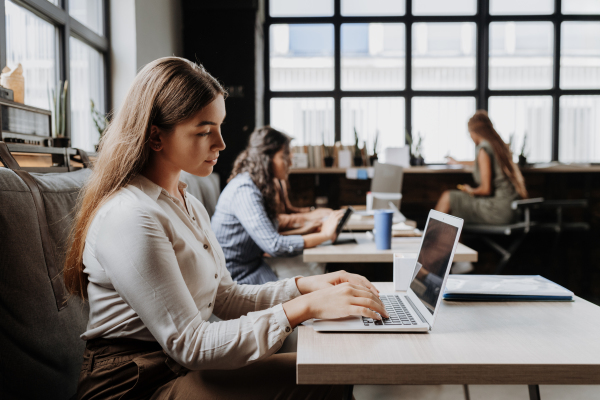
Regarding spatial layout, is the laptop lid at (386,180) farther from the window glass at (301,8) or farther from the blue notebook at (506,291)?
the window glass at (301,8)

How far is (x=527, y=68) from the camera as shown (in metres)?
5.18

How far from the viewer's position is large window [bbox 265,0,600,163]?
516cm

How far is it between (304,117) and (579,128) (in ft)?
10.2

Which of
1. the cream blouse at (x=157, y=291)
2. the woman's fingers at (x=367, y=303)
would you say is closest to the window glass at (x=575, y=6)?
the woman's fingers at (x=367, y=303)

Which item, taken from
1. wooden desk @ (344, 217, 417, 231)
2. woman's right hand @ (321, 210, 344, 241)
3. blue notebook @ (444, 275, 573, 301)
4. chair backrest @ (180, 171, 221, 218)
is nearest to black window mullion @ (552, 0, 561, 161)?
wooden desk @ (344, 217, 417, 231)

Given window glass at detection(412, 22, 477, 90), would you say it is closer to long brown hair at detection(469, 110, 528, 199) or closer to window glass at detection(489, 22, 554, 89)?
window glass at detection(489, 22, 554, 89)

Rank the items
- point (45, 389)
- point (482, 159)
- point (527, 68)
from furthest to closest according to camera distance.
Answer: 1. point (527, 68)
2. point (482, 159)
3. point (45, 389)

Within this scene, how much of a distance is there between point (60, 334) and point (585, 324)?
4.23 feet

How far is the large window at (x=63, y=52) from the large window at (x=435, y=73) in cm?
219

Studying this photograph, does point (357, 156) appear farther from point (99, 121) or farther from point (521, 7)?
point (521, 7)

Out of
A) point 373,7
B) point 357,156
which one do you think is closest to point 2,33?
point 357,156

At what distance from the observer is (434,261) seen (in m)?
1.04

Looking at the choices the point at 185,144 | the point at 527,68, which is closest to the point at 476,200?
the point at 527,68

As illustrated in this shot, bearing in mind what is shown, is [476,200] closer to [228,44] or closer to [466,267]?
[466,267]
